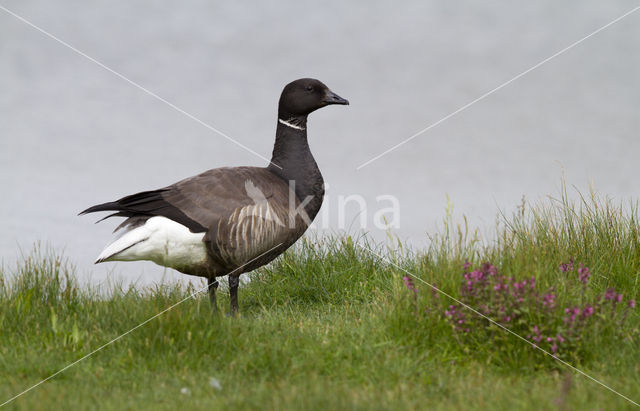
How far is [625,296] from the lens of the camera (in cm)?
723

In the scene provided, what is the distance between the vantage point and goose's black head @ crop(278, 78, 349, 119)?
27.7 ft

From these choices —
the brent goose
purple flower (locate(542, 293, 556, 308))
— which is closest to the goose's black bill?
the brent goose

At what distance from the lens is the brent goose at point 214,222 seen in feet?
23.2

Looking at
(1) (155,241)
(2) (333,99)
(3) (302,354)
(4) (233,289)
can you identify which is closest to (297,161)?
(2) (333,99)

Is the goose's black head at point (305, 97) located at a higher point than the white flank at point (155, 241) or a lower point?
higher

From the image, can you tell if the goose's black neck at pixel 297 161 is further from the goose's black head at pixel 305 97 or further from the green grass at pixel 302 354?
the green grass at pixel 302 354

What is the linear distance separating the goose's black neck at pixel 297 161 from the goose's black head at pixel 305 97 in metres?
0.11

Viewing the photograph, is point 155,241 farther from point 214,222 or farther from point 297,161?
point 297,161

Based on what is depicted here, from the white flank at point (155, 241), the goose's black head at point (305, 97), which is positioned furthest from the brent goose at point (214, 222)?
the goose's black head at point (305, 97)

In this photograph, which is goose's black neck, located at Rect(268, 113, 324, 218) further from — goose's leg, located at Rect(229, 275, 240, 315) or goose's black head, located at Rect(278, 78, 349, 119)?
goose's leg, located at Rect(229, 275, 240, 315)

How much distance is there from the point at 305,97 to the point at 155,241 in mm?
3089

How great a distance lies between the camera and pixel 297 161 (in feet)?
27.0

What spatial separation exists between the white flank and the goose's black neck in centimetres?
165

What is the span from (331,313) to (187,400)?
11.4ft
